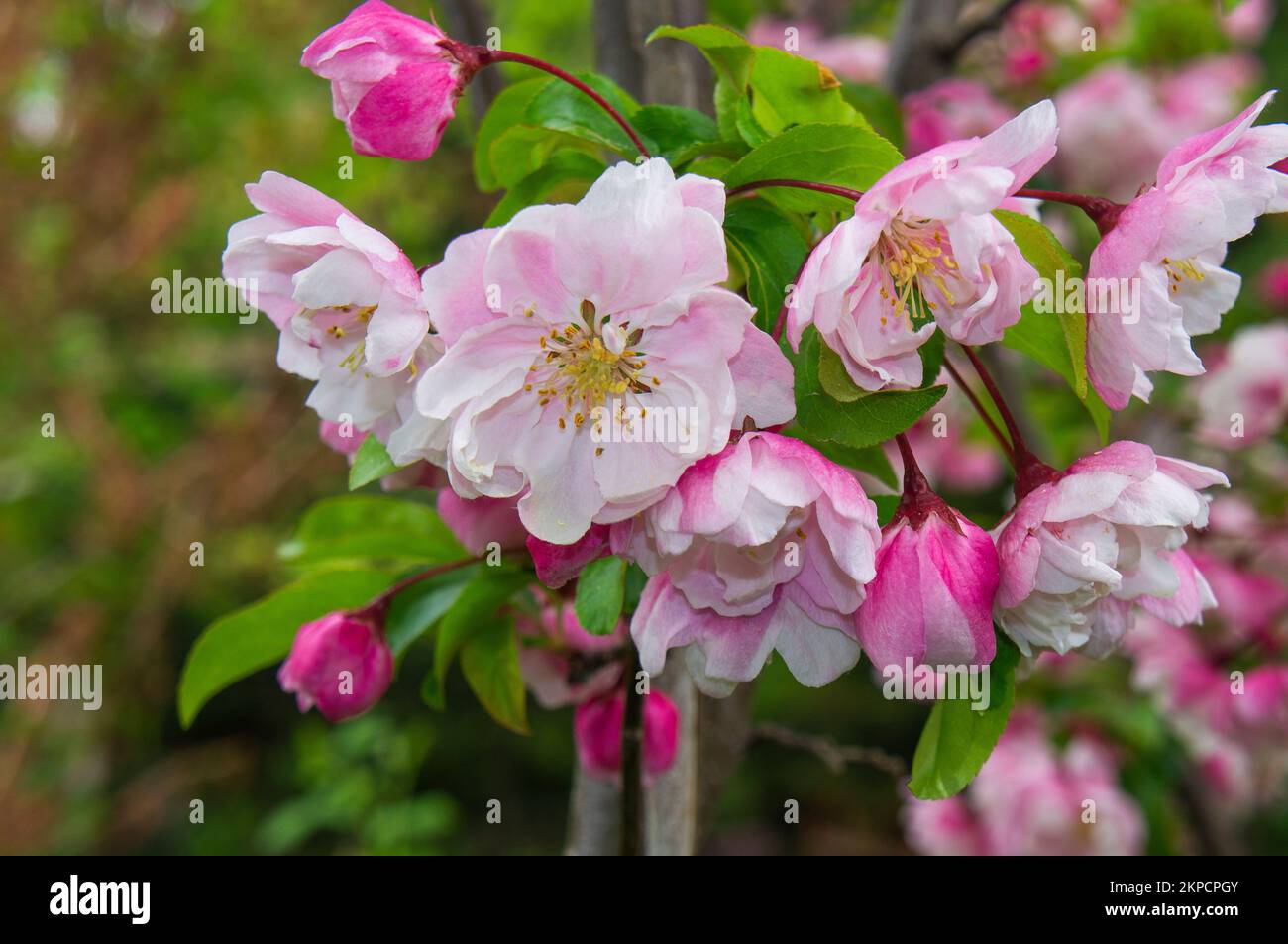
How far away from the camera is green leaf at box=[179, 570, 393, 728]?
863 mm

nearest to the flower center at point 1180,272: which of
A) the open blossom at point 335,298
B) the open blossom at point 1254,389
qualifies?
the open blossom at point 335,298

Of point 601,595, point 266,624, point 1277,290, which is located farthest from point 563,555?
point 1277,290

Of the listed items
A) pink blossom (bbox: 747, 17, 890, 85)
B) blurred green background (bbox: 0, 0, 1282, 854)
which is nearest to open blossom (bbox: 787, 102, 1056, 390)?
pink blossom (bbox: 747, 17, 890, 85)

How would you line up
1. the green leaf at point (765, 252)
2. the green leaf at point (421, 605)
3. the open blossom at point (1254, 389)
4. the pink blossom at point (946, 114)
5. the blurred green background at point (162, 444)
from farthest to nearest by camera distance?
1. the blurred green background at point (162, 444)
2. the open blossom at point (1254, 389)
3. the pink blossom at point (946, 114)
4. the green leaf at point (421, 605)
5. the green leaf at point (765, 252)

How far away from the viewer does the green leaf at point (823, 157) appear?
57 cm

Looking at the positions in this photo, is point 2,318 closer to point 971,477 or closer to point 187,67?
point 187,67

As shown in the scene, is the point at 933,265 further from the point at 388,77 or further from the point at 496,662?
the point at 496,662

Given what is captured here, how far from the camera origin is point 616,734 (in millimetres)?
853

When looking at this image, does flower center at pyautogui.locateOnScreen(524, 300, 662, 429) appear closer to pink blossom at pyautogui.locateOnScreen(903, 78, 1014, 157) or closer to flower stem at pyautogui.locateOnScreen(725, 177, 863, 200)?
flower stem at pyautogui.locateOnScreen(725, 177, 863, 200)

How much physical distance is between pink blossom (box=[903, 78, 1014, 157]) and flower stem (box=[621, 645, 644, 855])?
22.9 inches

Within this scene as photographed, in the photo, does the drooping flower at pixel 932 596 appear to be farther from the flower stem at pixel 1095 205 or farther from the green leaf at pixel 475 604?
the green leaf at pixel 475 604

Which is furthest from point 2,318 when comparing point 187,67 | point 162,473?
point 187,67

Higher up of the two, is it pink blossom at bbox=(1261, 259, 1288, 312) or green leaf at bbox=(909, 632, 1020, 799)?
pink blossom at bbox=(1261, 259, 1288, 312)

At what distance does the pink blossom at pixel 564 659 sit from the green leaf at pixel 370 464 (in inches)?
9.4
